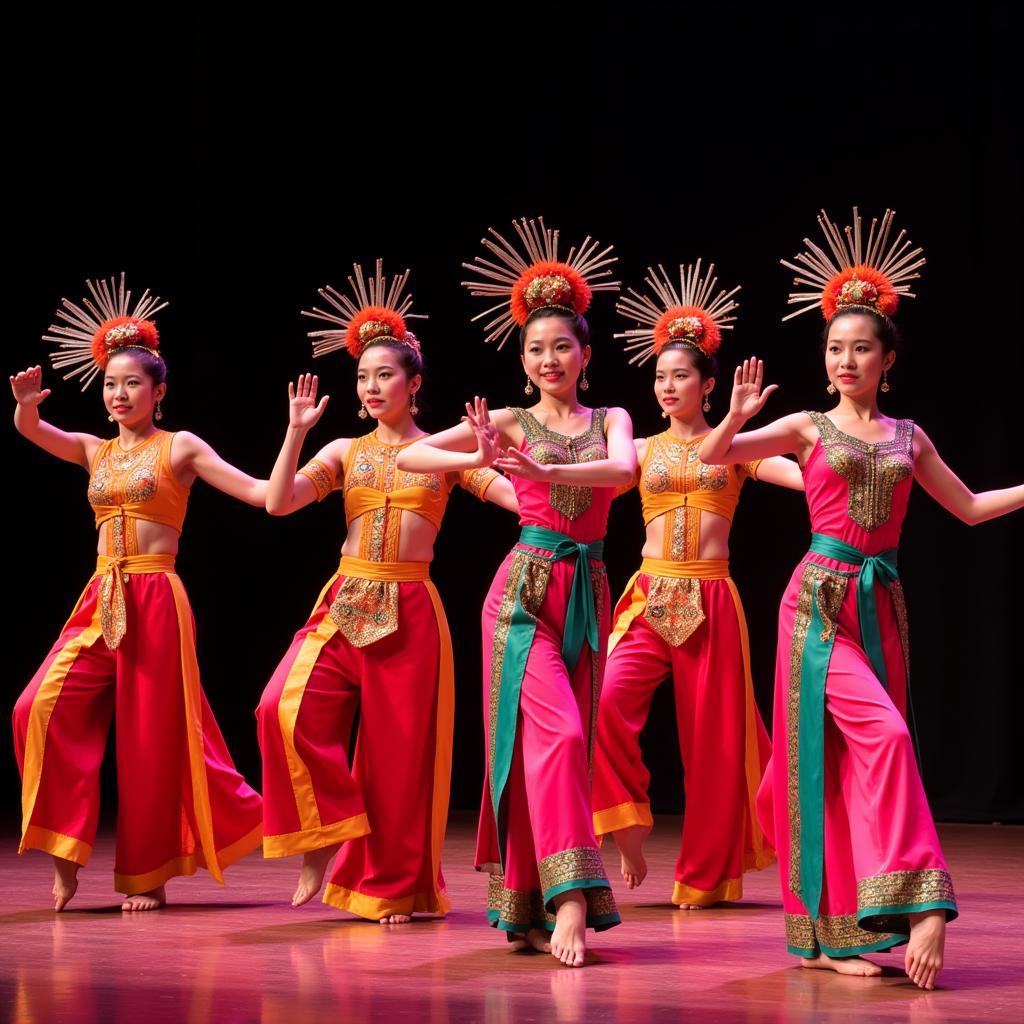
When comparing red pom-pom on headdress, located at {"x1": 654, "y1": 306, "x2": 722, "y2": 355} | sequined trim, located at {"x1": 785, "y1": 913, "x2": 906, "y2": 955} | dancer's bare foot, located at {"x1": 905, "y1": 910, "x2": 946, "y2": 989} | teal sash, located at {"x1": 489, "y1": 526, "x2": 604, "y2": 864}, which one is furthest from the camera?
red pom-pom on headdress, located at {"x1": 654, "y1": 306, "x2": 722, "y2": 355}

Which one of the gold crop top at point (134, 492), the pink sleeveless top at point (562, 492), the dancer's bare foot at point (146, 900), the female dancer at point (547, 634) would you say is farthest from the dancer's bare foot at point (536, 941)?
the gold crop top at point (134, 492)

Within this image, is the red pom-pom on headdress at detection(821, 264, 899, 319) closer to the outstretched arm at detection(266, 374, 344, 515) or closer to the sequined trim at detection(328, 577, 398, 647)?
the outstretched arm at detection(266, 374, 344, 515)

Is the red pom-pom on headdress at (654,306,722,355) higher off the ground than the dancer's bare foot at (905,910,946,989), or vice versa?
the red pom-pom on headdress at (654,306,722,355)

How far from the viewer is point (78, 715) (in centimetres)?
465

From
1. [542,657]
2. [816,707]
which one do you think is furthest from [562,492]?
[816,707]

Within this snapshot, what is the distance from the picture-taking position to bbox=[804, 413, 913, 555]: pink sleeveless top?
3705 millimetres

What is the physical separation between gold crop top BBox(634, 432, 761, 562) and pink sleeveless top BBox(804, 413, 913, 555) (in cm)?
118

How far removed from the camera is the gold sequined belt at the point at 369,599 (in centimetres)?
453

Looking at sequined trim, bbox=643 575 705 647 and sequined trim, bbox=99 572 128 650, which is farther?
sequined trim, bbox=643 575 705 647

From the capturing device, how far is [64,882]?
453 centimetres

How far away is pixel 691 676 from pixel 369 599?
97cm

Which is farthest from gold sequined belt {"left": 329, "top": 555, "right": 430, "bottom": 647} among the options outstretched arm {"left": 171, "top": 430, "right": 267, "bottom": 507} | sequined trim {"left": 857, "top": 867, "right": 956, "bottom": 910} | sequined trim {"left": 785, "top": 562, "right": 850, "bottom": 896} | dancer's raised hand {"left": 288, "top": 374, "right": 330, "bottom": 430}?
sequined trim {"left": 857, "top": 867, "right": 956, "bottom": 910}

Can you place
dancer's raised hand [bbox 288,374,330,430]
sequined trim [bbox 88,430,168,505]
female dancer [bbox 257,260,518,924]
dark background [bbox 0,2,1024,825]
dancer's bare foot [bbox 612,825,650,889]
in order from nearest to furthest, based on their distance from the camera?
dancer's raised hand [bbox 288,374,330,430], female dancer [bbox 257,260,518,924], sequined trim [bbox 88,430,168,505], dancer's bare foot [bbox 612,825,650,889], dark background [bbox 0,2,1024,825]

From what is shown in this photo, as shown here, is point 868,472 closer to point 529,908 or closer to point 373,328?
point 529,908
